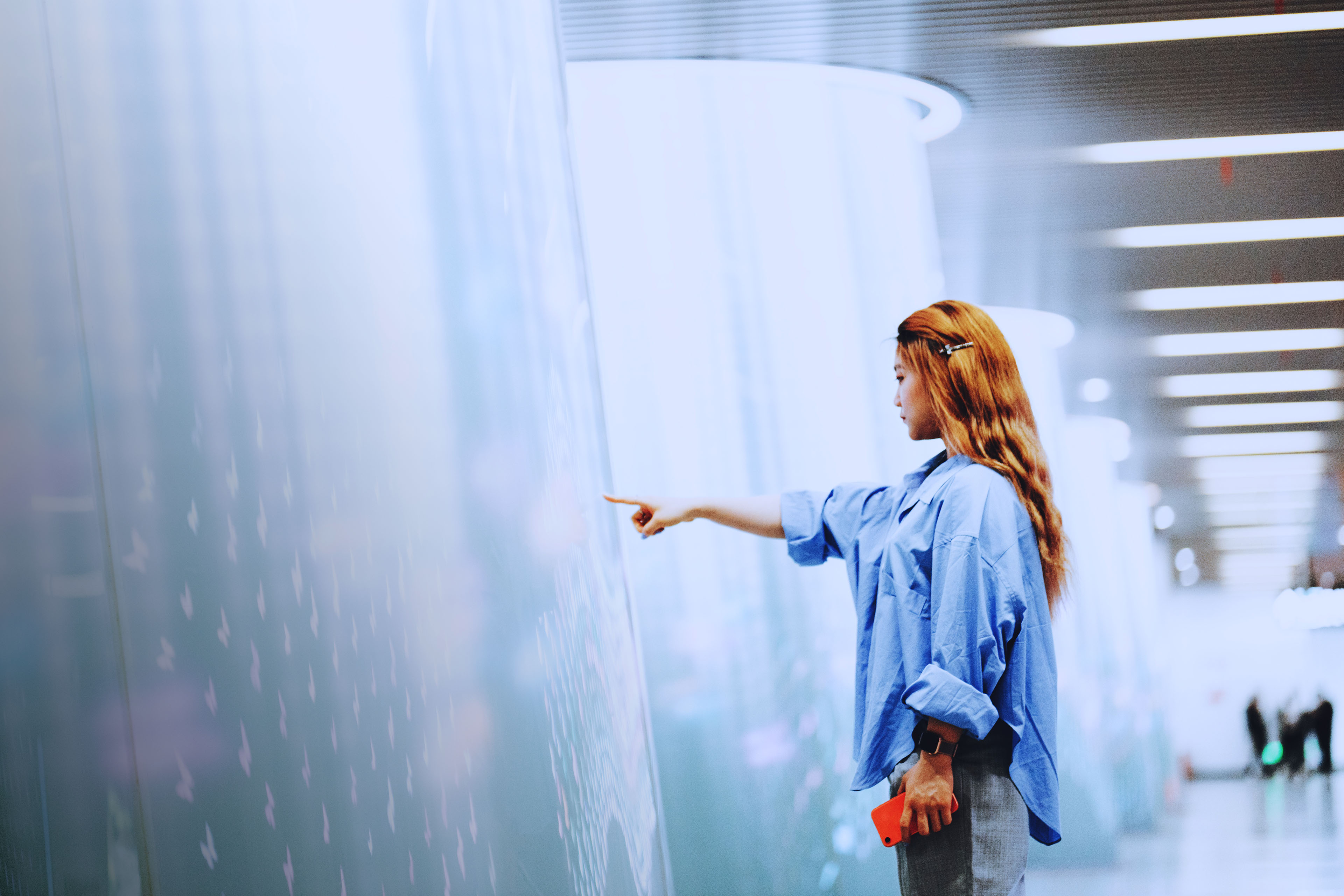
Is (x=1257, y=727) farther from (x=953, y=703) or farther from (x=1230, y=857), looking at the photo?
(x=953, y=703)

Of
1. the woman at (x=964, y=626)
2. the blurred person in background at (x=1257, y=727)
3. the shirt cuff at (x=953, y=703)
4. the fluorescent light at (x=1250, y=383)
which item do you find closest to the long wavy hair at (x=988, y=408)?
the woman at (x=964, y=626)

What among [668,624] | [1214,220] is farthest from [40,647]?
[1214,220]

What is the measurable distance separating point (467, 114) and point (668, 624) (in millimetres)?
1565

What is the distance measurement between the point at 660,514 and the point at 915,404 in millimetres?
374

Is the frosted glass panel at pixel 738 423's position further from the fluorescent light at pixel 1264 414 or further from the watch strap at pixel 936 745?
the fluorescent light at pixel 1264 414

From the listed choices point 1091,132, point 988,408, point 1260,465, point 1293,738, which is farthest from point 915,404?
point 1260,465

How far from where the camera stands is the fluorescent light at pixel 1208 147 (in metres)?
3.98

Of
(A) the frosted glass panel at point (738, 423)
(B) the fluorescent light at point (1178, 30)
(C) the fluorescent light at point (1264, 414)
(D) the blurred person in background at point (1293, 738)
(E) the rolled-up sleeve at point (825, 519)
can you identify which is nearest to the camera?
(E) the rolled-up sleeve at point (825, 519)

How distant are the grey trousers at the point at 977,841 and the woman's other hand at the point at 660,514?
0.49m

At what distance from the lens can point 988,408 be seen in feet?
4.37

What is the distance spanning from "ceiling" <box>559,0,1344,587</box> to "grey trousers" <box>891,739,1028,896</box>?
163 cm

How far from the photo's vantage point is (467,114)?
107 cm

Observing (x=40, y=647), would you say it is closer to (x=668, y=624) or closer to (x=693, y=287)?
(x=668, y=624)

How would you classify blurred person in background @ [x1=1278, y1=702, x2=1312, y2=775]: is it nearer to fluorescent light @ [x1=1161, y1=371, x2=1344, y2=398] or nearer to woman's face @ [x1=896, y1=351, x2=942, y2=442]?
fluorescent light @ [x1=1161, y1=371, x2=1344, y2=398]
